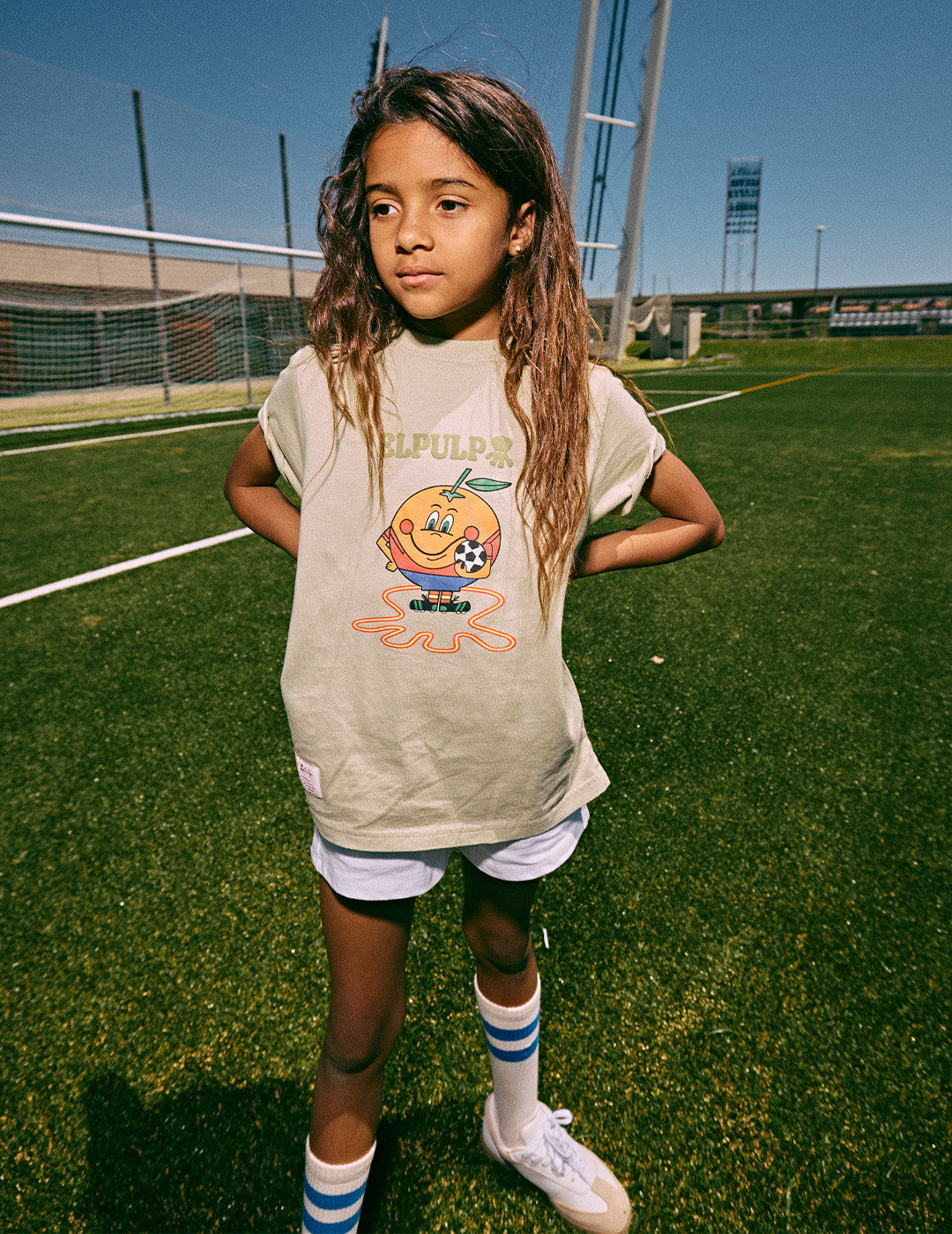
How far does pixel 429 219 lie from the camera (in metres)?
0.91

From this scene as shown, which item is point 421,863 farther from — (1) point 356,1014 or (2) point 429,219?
(2) point 429,219

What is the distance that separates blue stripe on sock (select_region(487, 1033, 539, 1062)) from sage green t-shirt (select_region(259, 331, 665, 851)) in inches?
19.8

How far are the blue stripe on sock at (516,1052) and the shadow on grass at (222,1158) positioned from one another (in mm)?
259

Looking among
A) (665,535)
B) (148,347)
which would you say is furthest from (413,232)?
(148,347)

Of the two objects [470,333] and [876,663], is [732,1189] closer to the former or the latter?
[470,333]

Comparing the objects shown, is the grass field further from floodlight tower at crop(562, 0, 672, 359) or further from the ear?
floodlight tower at crop(562, 0, 672, 359)

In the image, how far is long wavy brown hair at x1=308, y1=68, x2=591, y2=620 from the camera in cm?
93

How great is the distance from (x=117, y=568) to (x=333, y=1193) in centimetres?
386

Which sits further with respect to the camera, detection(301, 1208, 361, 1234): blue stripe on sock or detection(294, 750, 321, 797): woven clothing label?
detection(301, 1208, 361, 1234): blue stripe on sock

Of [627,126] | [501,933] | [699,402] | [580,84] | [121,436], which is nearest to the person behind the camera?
[501,933]

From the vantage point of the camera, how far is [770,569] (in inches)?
171

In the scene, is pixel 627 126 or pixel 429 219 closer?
pixel 429 219

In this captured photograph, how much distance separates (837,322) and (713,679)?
6770 cm

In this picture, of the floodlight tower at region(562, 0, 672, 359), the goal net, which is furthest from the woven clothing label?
the floodlight tower at region(562, 0, 672, 359)
